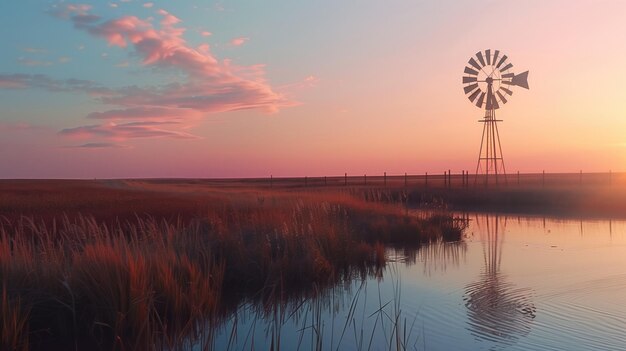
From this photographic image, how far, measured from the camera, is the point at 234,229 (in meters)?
11.6

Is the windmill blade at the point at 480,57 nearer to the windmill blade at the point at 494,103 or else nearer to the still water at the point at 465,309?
the windmill blade at the point at 494,103

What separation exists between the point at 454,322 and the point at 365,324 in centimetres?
114

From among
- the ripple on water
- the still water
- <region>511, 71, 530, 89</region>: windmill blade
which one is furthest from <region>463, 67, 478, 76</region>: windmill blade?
the ripple on water

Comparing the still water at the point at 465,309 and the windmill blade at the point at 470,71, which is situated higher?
the windmill blade at the point at 470,71

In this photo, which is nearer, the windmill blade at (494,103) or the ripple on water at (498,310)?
the ripple on water at (498,310)

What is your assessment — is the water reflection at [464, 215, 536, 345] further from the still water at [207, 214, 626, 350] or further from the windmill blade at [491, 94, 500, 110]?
the windmill blade at [491, 94, 500, 110]

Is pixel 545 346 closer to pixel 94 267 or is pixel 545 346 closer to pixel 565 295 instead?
pixel 565 295

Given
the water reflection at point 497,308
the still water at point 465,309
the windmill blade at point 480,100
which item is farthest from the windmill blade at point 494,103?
the water reflection at point 497,308

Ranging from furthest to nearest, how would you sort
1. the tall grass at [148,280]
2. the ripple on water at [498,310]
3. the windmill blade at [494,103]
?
the windmill blade at [494,103] < the ripple on water at [498,310] < the tall grass at [148,280]

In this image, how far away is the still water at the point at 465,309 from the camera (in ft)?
21.2

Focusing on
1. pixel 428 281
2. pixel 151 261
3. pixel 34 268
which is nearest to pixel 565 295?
pixel 428 281

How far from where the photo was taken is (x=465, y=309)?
26.2 ft

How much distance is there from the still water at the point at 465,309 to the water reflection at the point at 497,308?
0.01 metres

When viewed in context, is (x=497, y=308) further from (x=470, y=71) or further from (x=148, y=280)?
(x=470, y=71)
